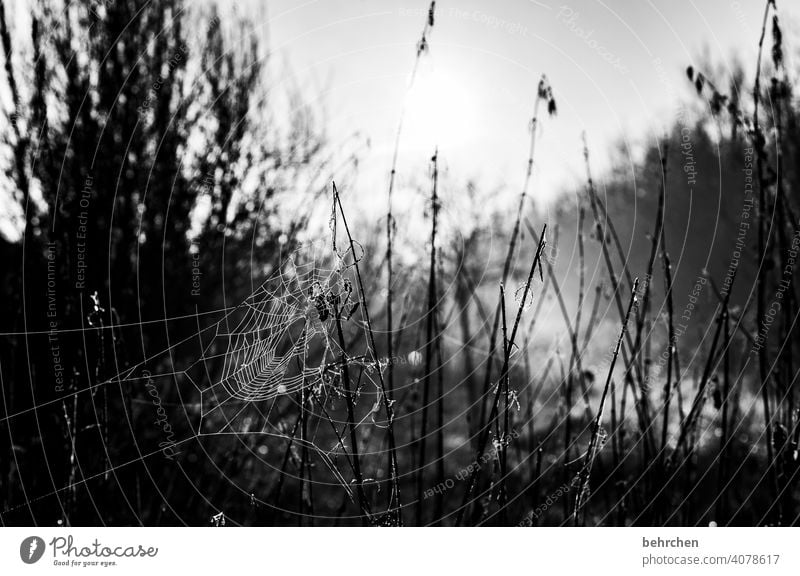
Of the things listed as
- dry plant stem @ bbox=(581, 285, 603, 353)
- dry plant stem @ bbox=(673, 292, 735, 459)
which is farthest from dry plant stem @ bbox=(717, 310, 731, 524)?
dry plant stem @ bbox=(581, 285, 603, 353)

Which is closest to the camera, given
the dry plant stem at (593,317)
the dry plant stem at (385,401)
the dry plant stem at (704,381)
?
the dry plant stem at (385,401)

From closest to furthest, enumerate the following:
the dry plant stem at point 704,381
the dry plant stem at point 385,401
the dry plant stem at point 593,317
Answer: the dry plant stem at point 385,401 → the dry plant stem at point 704,381 → the dry plant stem at point 593,317

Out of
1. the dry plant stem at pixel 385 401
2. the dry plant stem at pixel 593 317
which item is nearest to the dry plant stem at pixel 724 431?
the dry plant stem at pixel 593 317

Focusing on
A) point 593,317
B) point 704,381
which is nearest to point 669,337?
point 704,381

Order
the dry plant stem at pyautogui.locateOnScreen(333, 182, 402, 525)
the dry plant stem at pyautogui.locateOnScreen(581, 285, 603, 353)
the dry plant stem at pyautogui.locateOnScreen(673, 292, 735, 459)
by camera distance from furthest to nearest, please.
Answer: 1. the dry plant stem at pyautogui.locateOnScreen(581, 285, 603, 353)
2. the dry plant stem at pyautogui.locateOnScreen(673, 292, 735, 459)
3. the dry plant stem at pyautogui.locateOnScreen(333, 182, 402, 525)

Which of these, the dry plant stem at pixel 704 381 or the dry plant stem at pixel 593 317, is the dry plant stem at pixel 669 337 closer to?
the dry plant stem at pixel 704 381

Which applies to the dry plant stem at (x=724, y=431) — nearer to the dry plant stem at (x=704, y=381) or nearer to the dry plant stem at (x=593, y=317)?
the dry plant stem at (x=704, y=381)

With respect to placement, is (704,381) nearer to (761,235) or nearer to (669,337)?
(669,337)

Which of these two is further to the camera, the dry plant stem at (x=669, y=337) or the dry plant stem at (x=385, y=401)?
the dry plant stem at (x=669, y=337)

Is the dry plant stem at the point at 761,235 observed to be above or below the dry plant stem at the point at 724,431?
above

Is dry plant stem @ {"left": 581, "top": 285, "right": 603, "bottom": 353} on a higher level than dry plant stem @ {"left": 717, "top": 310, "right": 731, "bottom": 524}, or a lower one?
higher

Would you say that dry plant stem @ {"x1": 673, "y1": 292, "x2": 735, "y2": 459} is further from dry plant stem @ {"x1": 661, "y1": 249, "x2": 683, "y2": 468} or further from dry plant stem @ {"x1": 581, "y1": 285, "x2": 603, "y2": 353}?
dry plant stem @ {"x1": 581, "y1": 285, "x2": 603, "y2": 353}
